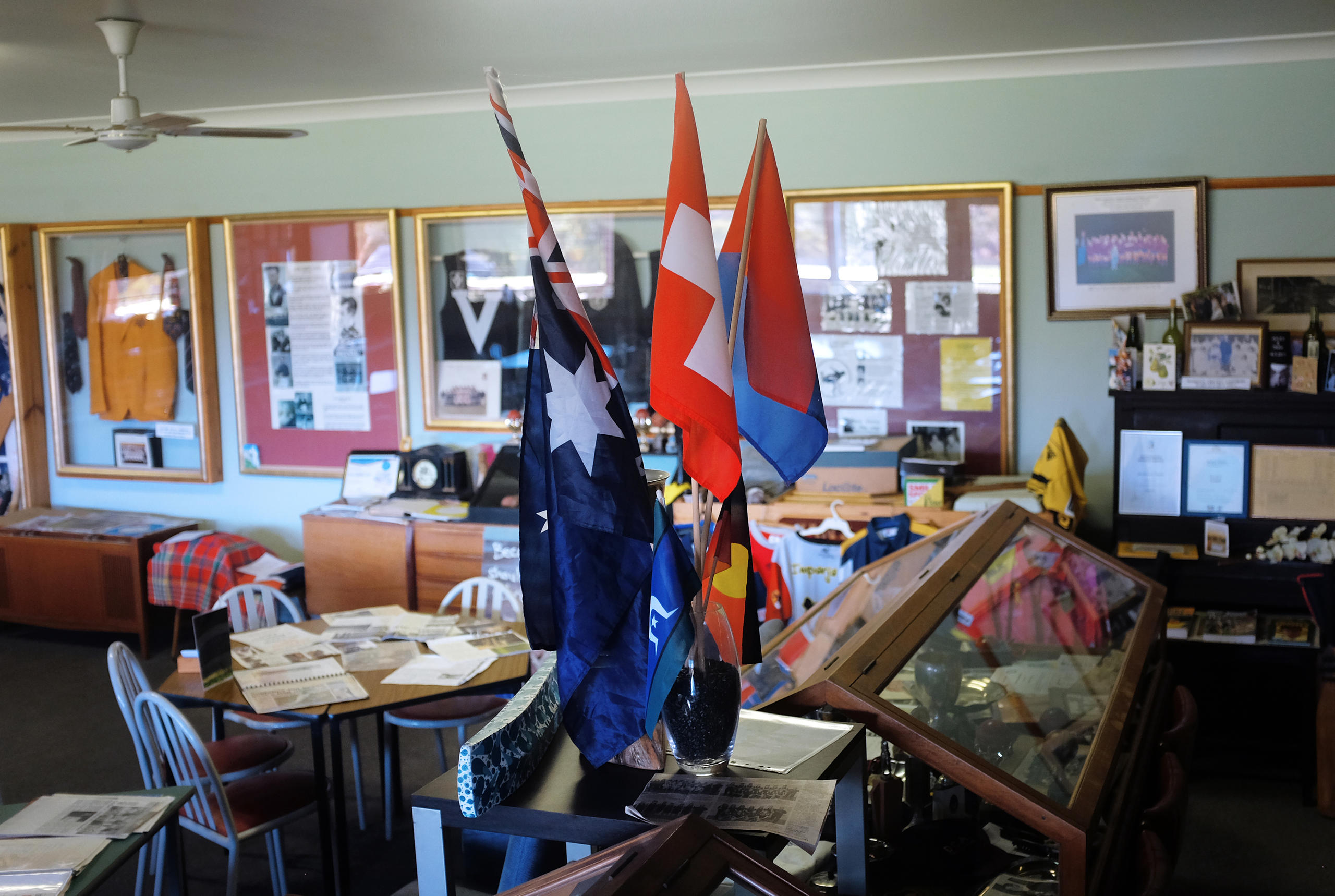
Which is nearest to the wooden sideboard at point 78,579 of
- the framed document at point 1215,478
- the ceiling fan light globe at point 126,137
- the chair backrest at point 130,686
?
the ceiling fan light globe at point 126,137

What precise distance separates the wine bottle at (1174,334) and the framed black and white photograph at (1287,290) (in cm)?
29

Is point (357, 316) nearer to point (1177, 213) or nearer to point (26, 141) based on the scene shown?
point (26, 141)

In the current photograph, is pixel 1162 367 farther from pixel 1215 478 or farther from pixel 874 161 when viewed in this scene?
pixel 874 161

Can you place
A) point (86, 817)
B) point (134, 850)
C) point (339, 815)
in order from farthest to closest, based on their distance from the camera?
1. point (339, 815)
2. point (86, 817)
3. point (134, 850)

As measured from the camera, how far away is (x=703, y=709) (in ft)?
4.90

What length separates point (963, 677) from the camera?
89.6 inches

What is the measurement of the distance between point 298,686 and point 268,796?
1.08ft

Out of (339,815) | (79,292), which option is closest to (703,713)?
(339,815)

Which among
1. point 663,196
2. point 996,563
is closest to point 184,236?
point 663,196

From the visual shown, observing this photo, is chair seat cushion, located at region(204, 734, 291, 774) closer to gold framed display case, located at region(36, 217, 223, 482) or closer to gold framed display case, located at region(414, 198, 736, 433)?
gold framed display case, located at region(414, 198, 736, 433)

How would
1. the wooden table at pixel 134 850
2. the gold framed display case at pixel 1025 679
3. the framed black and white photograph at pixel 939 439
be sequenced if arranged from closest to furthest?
the gold framed display case at pixel 1025 679 → the wooden table at pixel 134 850 → the framed black and white photograph at pixel 939 439

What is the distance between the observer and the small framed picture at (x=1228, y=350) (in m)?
4.14

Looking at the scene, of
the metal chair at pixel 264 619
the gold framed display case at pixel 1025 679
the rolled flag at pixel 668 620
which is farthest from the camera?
the metal chair at pixel 264 619

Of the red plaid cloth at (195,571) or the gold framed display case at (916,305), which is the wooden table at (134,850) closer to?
the red plaid cloth at (195,571)
